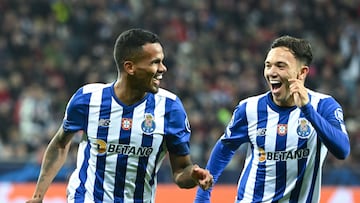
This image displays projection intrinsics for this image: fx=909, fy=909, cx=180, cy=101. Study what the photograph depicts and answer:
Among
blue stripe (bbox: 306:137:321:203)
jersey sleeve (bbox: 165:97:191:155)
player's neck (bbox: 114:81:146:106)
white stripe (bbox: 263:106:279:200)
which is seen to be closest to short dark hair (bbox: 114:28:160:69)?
player's neck (bbox: 114:81:146:106)

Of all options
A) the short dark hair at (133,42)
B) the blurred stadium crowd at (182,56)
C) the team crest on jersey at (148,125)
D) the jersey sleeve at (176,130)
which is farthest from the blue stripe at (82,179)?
the blurred stadium crowd at (182,56)

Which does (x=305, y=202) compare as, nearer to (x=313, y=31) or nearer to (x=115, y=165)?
(x=115, y=165)

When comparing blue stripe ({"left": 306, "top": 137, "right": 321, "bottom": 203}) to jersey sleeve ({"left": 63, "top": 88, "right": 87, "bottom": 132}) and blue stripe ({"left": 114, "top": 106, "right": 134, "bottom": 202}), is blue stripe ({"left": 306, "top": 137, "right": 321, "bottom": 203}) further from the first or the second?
jersey sleeve ({"left": 63, "top": 88, "right": 87, "bottom": 132})

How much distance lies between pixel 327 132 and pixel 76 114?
1.59 m

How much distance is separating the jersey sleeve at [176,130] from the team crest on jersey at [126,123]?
0.23 meters

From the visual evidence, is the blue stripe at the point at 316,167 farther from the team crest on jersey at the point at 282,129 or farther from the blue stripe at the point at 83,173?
the blue stripe at the point at 83,173

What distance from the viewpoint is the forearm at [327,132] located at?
532cm

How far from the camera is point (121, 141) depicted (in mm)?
5668

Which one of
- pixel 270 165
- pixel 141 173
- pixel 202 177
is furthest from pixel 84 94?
pixel 270 165

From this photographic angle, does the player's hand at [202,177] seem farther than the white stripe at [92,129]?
No

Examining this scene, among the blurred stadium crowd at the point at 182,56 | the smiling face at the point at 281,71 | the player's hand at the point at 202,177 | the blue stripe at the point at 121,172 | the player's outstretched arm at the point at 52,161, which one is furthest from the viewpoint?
the blurred stadium crowd at the point at 182,56

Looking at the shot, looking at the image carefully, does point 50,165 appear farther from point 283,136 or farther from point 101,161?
point 283,136

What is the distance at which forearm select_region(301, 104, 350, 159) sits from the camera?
5.32 m

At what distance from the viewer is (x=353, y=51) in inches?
606
